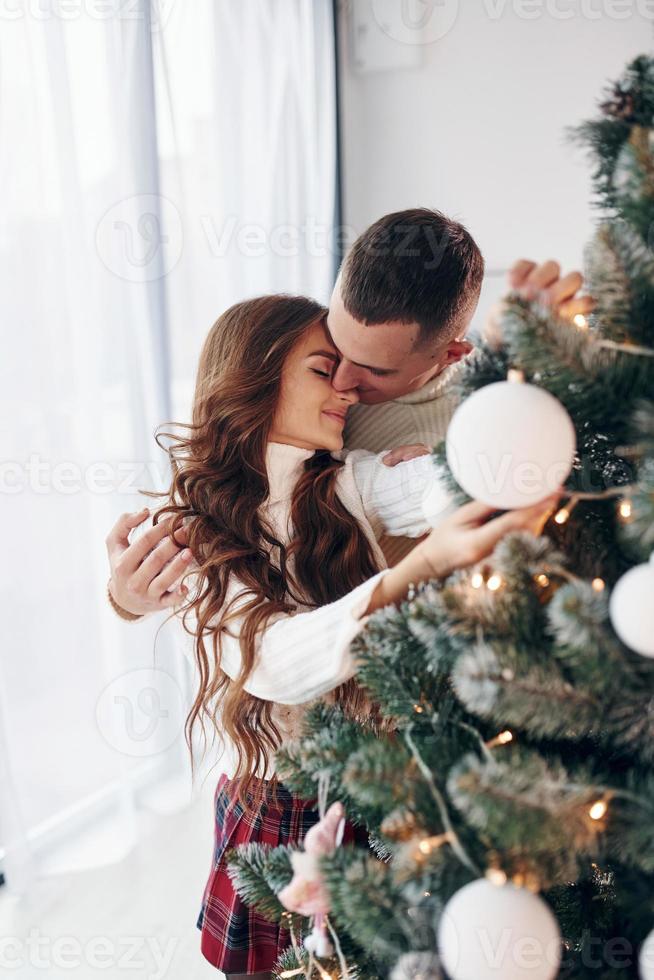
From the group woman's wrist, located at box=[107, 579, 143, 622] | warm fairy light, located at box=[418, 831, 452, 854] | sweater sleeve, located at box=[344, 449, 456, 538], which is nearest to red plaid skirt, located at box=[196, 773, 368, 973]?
woman's wrist, located at box=[107, 579, 143, 622]

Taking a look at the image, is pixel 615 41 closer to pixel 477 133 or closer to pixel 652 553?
pixel 477 133

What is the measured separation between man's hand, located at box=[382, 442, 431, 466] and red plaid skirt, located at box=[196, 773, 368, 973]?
402mm

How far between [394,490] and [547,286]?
0.35 metres

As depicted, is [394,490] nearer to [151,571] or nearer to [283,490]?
[283,490]

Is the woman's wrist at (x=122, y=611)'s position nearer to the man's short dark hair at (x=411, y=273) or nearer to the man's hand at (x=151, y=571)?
the man's hand at (x=151, y=571)

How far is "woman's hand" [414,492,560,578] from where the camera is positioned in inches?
19.8

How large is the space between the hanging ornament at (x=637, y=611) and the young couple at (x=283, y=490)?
14.6 inches

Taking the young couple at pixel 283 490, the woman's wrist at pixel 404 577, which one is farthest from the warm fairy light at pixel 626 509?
the young couple at pixel 283 490

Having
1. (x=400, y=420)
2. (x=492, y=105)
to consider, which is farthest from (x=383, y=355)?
(x=492, y=105)

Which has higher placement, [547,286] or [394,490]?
[547,286]

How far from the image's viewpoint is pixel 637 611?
1.38ft

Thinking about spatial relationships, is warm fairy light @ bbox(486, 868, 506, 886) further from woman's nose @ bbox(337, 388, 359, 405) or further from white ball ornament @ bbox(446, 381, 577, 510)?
woman's nose @ bbox(337, 388, 359, 405)

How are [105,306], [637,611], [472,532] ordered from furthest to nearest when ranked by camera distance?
1. [105,306]
2. [472,532]
3. [637,611]

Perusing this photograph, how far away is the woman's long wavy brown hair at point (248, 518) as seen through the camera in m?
0.80
